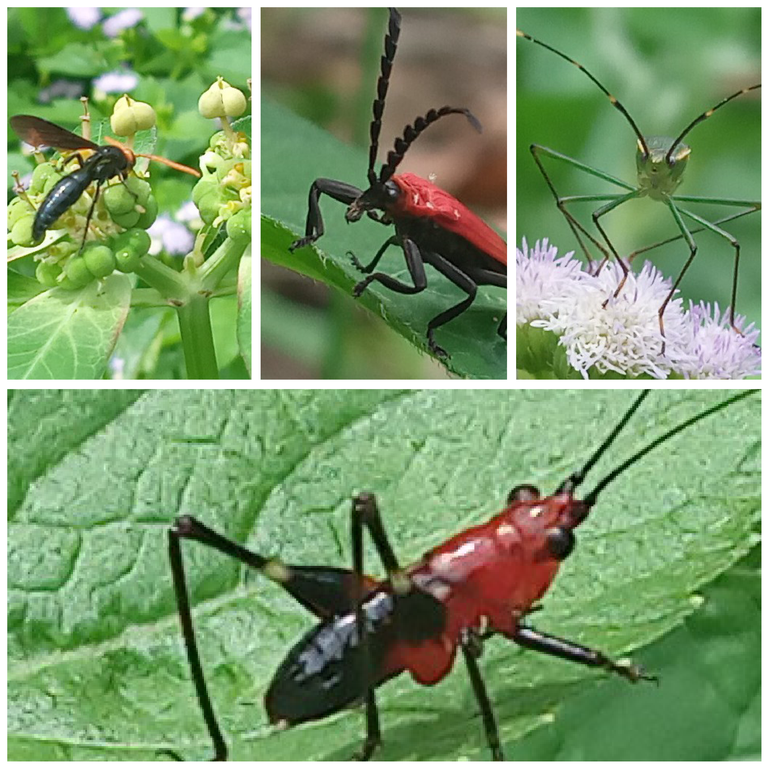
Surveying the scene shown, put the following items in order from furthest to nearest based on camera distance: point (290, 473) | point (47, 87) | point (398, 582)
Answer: point (47, 87), point (290, 473), point (398, 582)

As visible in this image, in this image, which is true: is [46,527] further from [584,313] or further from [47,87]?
[584,313]

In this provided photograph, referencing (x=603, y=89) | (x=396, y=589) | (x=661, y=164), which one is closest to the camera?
(x=396, y=589)

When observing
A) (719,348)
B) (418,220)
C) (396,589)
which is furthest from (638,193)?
(396,589)

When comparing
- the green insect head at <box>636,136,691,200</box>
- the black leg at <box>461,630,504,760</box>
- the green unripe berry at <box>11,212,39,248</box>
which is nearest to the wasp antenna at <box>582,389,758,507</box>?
the black leg at <box>461,630,504,760</box>

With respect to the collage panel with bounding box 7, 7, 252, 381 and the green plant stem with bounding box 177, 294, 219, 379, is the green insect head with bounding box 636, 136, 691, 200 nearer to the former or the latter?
the collage panel with bounding box 7, 7, 252, 381

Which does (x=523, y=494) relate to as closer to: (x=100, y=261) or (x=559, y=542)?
(x=559, y=542)

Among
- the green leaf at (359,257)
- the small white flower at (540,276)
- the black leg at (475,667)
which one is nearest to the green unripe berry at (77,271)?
the green leaf at (359,257)

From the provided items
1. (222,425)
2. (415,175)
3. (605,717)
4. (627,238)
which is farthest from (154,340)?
(605,717)
